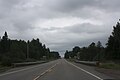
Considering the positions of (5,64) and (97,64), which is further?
(5,64)

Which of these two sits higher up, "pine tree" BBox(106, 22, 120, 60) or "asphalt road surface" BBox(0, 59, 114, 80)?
"pine tree" BBox(106, 22, 120, 60)

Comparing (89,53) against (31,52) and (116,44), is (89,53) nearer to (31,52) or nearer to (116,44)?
(31,52)

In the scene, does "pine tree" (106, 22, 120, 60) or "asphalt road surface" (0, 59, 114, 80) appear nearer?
"asphalt road surface" (0, 59, 114, 80)

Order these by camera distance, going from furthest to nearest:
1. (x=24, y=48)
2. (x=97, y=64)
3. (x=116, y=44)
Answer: (x=24, y=48), (x=116, y=44), (x=97, y=64)

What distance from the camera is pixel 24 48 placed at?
157625 millimetres

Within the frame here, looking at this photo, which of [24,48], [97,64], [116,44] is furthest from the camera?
[24,48]

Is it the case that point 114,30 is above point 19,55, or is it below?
above

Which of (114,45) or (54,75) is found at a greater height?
(114,45)

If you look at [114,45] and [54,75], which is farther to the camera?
[114,45]

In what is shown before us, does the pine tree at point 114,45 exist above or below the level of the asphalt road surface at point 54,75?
above

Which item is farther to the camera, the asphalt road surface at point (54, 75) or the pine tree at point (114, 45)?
the pine tree at point (114, 45)

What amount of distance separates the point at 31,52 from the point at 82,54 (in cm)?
3272

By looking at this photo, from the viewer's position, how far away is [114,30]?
12188 centimetres

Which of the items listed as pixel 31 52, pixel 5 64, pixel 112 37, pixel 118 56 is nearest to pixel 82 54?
pixel 31 52
